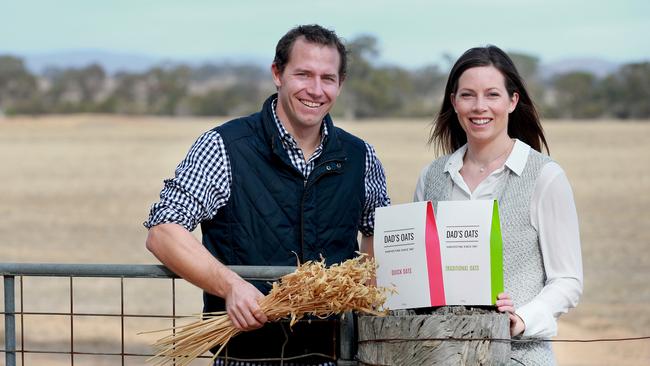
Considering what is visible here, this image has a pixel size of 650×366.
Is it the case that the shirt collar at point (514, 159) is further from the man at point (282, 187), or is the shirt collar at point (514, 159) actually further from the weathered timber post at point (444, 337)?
the weathered timber post at point (444, 337)

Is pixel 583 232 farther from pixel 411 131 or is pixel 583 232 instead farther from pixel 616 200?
pixel 411 131

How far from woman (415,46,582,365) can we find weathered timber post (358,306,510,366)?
0.11 metres

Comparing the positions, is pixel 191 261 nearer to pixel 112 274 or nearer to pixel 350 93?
pixel 112 274

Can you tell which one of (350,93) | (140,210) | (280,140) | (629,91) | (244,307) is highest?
(350,93)

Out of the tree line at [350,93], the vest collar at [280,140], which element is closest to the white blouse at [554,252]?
the vest collar at [280,140]

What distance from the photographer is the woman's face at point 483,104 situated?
393 cm

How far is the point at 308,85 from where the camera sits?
422 centimetres

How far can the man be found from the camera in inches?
162

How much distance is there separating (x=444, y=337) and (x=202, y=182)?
111 cm

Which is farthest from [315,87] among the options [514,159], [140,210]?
[140,210]

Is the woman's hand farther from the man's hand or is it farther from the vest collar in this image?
the vest collar

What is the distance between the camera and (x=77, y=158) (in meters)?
35.7

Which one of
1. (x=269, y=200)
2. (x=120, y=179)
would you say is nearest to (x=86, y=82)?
(x=120, y=179)

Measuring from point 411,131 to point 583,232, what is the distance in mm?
21962
